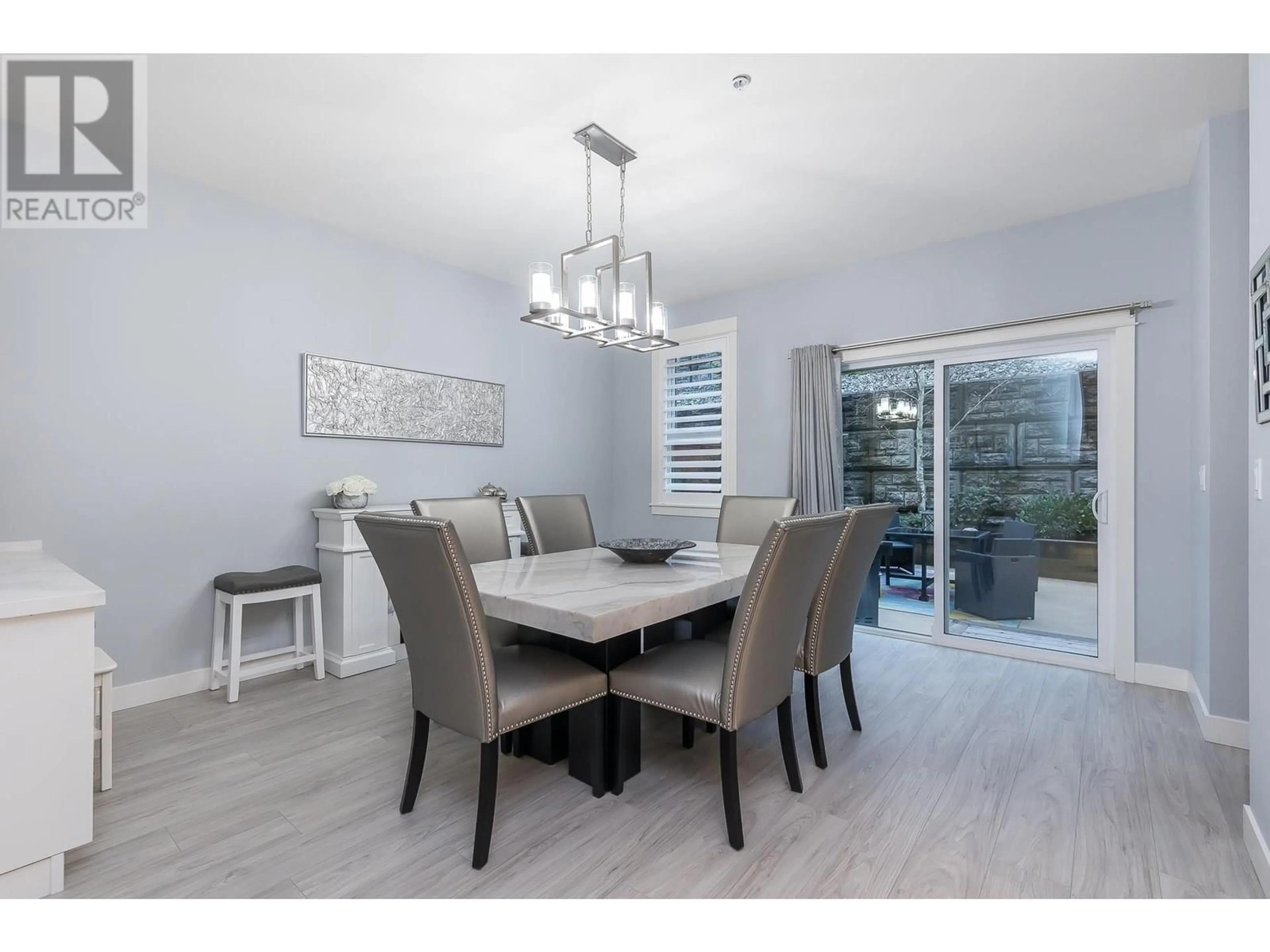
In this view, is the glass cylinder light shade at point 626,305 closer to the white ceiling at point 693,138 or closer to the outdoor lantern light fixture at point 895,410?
the white ceiling at point 693,138

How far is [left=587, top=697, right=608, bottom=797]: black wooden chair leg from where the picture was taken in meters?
2.01

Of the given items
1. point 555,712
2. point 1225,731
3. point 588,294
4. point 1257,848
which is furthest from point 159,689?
point 1225,731

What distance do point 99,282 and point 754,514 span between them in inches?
132

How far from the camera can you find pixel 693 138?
257cm

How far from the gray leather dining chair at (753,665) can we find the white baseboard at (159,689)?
2335mm

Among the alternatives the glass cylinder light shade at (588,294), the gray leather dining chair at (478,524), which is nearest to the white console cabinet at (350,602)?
the gray leather dining chair at (478,524)

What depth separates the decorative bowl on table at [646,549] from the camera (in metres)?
2.42

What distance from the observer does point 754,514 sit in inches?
131

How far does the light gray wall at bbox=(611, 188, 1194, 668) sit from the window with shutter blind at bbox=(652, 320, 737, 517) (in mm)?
128

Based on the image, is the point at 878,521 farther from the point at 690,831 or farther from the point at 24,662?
the point at 24,662

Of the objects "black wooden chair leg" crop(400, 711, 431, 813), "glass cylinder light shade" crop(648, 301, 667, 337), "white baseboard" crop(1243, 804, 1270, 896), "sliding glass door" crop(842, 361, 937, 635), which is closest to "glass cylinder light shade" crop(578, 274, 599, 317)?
"glass cylinder light shade" crop(648, 301, 667, 337)

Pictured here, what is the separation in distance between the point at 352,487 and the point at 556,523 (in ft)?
3.87

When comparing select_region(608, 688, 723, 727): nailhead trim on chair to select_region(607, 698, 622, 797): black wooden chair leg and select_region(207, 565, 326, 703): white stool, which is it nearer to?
select_region(607, 698, 622, 797): black wooden chair leg
